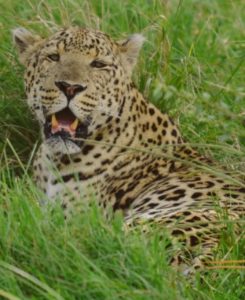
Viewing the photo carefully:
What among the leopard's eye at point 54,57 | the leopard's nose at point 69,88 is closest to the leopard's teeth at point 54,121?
the leopard's nose at point 69,88

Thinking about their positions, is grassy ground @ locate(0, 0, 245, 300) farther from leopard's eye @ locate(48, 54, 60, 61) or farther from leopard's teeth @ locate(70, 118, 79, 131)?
leopard's eye @ locate(48, 54, 60, 61)

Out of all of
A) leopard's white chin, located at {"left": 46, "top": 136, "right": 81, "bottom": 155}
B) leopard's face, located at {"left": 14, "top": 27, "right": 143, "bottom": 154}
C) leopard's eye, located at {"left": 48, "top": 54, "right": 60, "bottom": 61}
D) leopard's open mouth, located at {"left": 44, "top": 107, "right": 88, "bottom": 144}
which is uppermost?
leopard's eye, located at {"left": 48, "top": 54, "right": 60, "bottom": 61}

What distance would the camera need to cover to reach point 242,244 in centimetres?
714

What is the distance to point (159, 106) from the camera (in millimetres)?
9609

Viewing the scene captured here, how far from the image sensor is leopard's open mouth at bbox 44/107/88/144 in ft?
28.3

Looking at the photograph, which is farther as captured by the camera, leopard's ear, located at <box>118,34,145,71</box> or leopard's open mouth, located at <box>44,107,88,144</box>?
leopard's ear, located at <box>118,34,145,71</box>

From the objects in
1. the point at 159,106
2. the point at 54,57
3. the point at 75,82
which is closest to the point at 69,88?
the point at 75,82

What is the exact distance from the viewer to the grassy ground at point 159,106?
6535 millimetres

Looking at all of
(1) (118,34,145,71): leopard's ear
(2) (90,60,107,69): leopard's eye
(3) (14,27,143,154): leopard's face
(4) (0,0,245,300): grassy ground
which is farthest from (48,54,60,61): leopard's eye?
(4) (0,0,245,300): grassy ground

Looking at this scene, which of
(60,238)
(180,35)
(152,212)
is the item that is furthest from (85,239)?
(180,35)

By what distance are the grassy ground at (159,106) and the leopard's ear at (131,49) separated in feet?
0.73

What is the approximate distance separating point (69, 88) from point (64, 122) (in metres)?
0.20

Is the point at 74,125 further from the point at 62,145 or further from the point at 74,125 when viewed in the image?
the point at 62,145

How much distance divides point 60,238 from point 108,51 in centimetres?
239
